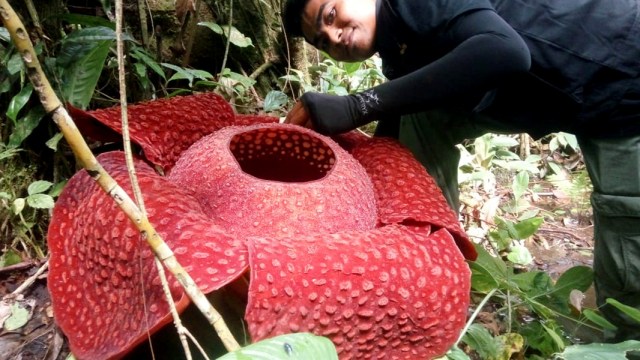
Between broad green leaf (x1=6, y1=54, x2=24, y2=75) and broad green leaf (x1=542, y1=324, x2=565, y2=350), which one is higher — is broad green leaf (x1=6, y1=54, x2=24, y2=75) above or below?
above

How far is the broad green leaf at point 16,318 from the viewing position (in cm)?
179

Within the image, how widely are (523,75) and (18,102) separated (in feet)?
5.11

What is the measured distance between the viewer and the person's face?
6.02 ft

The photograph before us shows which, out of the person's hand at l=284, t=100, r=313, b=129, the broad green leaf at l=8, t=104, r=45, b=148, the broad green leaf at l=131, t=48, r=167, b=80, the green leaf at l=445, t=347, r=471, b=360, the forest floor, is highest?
→ the person's hand at l=284, t=100, r=313, b=129

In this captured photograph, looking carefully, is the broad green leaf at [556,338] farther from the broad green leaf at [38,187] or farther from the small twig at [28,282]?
the broad green leaf at [38,187]

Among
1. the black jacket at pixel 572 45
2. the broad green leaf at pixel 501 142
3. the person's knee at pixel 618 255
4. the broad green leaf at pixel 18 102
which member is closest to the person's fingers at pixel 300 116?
the black jacket at pixel 572 45

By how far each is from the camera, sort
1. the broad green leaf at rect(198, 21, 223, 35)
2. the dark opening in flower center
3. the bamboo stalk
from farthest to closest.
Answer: the broad green leaf at rect(198, 21, 223, 35), the dark opening in flower center, the bamboo stalk

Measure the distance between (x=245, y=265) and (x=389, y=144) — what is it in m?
0.82

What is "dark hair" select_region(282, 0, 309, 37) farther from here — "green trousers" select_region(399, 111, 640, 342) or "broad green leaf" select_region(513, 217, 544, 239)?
"broad green leaf" select_region(513, 217, 544, 239)

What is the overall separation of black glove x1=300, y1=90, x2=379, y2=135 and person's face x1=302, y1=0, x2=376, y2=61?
0.19m

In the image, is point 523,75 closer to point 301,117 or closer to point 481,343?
point 301,117

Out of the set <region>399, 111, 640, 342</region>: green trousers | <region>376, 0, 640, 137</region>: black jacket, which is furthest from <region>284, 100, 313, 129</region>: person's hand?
<region>399, 111, 640, 342</region>: green trousers

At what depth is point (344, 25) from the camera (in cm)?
186

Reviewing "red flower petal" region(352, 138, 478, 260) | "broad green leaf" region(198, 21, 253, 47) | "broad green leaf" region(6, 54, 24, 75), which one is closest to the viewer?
"red flower petal" region(352, 138, 478, 260)
